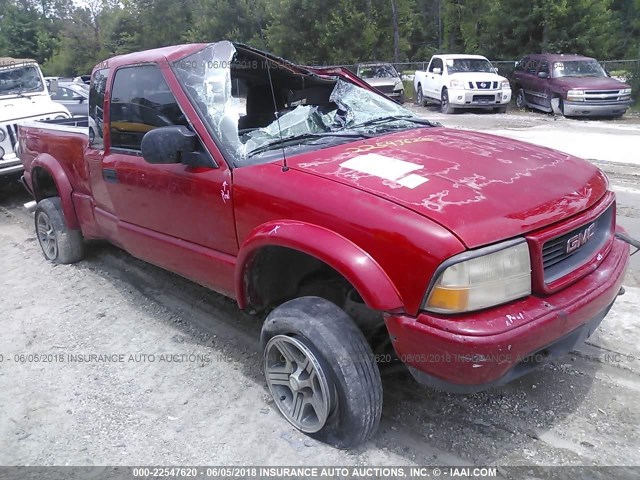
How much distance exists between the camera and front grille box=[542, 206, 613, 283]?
8.07ft

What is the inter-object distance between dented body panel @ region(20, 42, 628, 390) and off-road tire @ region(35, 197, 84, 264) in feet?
4.48

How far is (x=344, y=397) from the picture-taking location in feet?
8.31

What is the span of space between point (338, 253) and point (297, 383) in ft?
2.51

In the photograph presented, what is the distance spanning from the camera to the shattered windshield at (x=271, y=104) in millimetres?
3271

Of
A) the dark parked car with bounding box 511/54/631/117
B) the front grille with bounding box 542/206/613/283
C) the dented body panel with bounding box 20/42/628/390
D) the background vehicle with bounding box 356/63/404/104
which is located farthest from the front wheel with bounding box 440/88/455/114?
the front grille with bounding box 542/206/613/283

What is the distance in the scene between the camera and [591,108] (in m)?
14.7

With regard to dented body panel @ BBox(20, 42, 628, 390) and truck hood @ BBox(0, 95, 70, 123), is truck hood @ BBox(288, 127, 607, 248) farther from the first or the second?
truck hood @ BBox(0, 95, 70, 123)

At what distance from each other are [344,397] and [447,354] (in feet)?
1.87

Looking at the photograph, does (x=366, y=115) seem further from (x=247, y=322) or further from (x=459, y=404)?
(x=459, y=404)

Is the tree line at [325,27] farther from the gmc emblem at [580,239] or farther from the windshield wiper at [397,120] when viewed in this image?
the gmc emblem at [580,239]

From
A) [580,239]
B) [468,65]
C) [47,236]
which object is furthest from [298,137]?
[468,65]

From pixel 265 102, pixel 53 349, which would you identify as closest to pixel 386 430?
pixel 53 349

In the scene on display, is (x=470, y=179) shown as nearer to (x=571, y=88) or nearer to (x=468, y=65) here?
(x=571, y=88)

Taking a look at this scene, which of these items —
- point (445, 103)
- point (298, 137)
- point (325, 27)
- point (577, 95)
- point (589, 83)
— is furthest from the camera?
point (325, 27)
